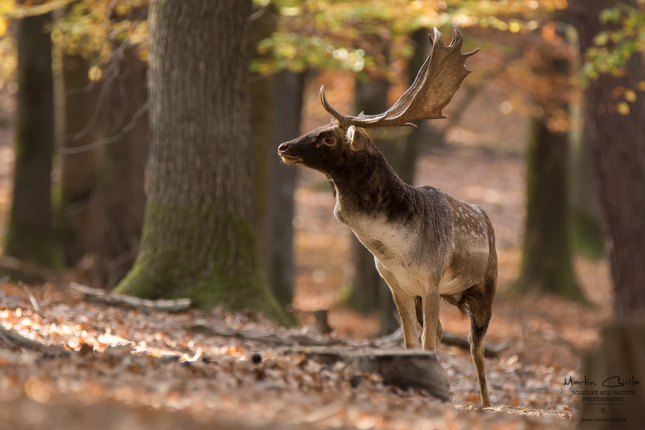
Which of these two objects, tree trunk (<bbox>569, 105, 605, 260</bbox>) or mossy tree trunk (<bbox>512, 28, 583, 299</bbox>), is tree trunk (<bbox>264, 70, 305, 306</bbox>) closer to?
mossy tree trunk (<bbox>512, 28, 583, 299</bbox>)

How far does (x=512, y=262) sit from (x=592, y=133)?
11.2 meters

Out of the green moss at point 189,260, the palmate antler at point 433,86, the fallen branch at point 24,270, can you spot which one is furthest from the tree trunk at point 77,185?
the palmate antler at point 433,86

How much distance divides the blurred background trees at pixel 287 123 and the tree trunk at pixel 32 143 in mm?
30

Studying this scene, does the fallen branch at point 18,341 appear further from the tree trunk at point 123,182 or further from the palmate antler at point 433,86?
the tree trunk at point 123,182

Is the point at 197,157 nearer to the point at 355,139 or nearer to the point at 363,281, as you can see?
the point at 355,139

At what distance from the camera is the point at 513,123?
3606cm

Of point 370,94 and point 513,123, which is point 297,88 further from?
point 513,123

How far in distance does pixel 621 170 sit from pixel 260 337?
21.5 feet

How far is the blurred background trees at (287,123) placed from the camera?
9117 millimetres

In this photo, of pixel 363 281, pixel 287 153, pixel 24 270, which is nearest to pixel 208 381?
pixel 287 153

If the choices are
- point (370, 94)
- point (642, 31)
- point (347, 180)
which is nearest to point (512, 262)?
point (370, 94)

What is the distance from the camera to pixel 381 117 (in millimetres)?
5305

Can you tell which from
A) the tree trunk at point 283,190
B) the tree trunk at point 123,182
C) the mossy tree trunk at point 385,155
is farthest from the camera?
the tree trunk at point 283,190

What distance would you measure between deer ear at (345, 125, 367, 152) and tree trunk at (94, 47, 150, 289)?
7.45m
